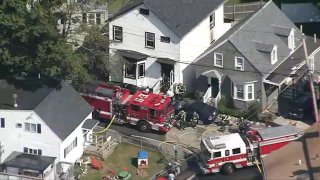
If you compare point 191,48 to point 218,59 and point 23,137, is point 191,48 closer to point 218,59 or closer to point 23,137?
point 218,59

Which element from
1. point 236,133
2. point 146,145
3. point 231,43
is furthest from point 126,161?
point 231,43

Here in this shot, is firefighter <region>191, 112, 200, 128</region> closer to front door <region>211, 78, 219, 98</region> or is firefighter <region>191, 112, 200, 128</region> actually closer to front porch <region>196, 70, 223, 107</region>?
front porch <region>196, 70, 223, 107</region>

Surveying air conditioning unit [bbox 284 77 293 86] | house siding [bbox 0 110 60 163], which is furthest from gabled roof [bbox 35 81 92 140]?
air conditioning unit [bbox 284 77 293 86]

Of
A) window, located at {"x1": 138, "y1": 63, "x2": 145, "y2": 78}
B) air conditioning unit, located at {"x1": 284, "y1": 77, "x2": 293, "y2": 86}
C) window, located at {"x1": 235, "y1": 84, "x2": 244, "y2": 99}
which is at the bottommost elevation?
window, located at {"x1": 235, "y1": 84, "x2": 244, "y2": 99}

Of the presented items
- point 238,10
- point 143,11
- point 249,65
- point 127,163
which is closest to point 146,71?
point 143,11

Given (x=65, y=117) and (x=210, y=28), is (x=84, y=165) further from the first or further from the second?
(x=210, y=28)

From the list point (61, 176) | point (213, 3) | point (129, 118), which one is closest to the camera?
point (61, 176)
